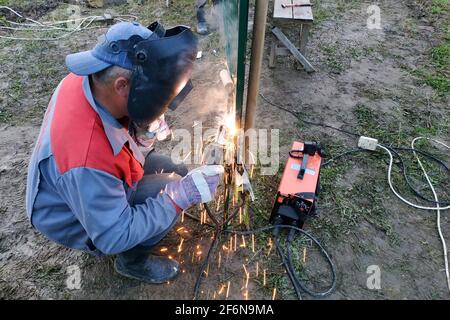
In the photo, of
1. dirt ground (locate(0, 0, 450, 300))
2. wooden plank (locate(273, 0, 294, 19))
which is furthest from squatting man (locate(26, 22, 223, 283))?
wooden plank (locate(273, 0, 294, 19))

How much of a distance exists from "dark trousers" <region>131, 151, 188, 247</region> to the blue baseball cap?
114 centimetres

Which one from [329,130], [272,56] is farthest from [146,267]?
[272,56]

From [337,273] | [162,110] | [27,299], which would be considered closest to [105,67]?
[162,110]

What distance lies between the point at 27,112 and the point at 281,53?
360cm

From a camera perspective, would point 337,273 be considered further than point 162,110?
Yes

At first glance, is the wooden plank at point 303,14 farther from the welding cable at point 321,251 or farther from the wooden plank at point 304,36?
the welding cable at point 321,251

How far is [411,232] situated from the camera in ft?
10.1

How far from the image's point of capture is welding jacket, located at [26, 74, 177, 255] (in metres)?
1.78

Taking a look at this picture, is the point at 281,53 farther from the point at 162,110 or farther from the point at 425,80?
the point at 162,110

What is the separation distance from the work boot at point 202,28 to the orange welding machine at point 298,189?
3.67 metres

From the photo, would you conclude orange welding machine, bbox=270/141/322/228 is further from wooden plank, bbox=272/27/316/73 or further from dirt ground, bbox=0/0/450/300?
wooden plank, bbox=272/27/316/73

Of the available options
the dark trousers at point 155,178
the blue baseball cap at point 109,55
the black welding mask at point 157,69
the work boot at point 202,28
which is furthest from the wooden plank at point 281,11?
the blue baseball cap at point 109,55

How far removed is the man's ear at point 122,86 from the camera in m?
1.75

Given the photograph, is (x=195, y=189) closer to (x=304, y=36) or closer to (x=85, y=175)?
(x=85, y=175)
